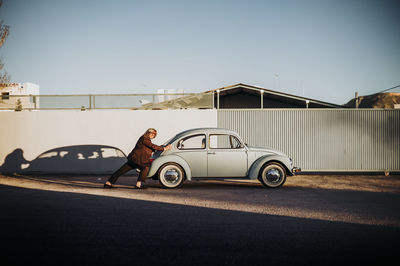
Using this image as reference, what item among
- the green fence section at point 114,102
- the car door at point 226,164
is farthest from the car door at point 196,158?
the green fence section at point 114,102

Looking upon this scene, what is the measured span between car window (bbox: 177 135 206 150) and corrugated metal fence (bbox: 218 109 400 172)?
3.86 meters

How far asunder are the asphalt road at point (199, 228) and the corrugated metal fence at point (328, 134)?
5021 millimetres

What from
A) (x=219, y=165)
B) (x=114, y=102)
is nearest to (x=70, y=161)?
(x=114, y=102)

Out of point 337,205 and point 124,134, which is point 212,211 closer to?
point 337,205

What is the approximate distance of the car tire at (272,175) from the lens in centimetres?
948

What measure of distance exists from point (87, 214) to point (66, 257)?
2.29 metres

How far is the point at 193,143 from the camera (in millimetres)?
9938

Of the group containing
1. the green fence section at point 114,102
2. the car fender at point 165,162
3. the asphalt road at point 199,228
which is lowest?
the asphalt road at point 199,228

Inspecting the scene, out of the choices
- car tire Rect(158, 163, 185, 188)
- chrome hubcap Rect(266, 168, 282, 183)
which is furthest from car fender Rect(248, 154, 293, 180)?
car tire Rect(158, 163, 185, 188)

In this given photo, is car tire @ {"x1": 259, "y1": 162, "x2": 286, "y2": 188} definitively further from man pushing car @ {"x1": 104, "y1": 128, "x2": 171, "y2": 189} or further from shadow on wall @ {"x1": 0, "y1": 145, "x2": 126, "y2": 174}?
shadow on wall @ {"x1": 0, "y1": 145, "x2": 126, "y2": 174}

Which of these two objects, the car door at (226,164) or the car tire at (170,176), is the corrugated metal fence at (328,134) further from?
the car tire at (170,176)

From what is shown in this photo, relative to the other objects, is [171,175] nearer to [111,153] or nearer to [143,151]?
[143,151]

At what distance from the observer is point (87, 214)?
5914 millimetres

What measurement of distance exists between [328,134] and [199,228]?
998 cm
